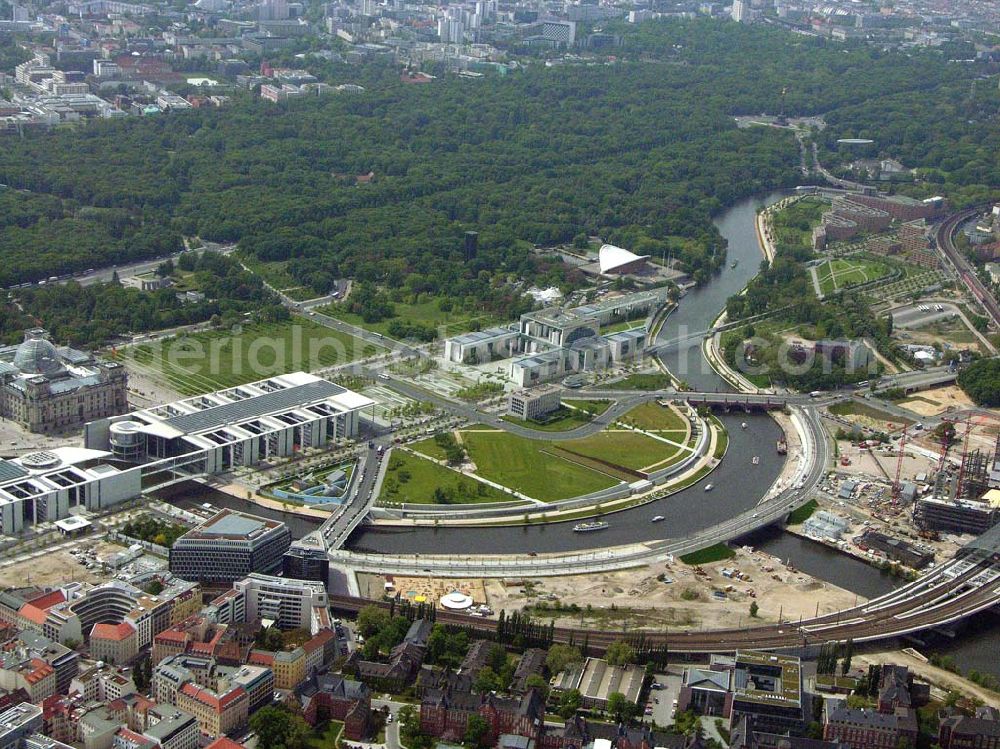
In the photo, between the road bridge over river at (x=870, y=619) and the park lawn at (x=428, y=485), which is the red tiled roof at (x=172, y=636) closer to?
the road bridge over river at (x=870, y=619)

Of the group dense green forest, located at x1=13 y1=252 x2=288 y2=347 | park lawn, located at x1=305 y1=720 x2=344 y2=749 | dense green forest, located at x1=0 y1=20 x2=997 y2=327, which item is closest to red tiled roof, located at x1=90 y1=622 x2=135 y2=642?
park lawn, located at x1=305 y1=720 x2=344 y2=749

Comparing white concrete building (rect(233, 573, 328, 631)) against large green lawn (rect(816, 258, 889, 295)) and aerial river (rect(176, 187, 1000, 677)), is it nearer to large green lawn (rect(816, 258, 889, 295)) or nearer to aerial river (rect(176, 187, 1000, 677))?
aerial river (rect(176, 187, 1000, 677))

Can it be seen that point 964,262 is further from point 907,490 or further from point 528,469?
point 528,469

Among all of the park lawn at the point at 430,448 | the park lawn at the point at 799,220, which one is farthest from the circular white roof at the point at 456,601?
the park lawn at the point at 799,220

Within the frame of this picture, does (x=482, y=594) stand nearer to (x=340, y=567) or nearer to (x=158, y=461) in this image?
(x=340, y=567)

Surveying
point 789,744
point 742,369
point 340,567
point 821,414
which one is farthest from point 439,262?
point 789,744

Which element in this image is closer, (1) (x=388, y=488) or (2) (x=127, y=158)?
(1) (x=388, y=488)
